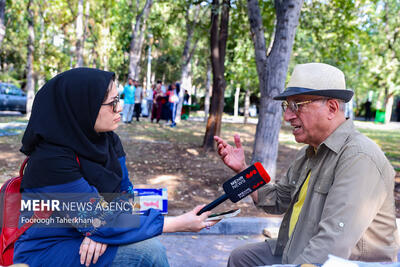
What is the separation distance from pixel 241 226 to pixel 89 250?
10.9 feet

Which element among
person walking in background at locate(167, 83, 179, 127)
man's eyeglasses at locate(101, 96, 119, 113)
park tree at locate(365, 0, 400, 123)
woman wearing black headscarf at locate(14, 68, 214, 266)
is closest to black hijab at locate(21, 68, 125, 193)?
woman wearing black headscarf at locate(14, 68, 214, 266)

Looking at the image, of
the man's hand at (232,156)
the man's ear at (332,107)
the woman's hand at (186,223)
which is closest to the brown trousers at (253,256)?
the man's hand at (232,156)

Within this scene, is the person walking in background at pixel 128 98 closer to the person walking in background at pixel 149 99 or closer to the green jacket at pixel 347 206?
the person walking in background at pixel 149 99

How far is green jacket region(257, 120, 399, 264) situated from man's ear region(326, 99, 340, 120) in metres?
0.09

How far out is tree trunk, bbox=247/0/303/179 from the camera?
5.61m

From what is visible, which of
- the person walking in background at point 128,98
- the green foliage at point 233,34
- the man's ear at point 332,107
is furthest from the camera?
the person walking in background at point 128,98

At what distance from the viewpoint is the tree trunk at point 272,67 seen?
5613mm

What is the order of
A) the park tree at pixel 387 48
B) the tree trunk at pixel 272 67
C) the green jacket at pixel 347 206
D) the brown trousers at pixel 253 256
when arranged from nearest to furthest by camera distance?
the green jacket at pixel 347 206 → the brown trousers at pixel 253 256 → the tree trunk at pixel 272 67 → the park tree at pixel 387 48

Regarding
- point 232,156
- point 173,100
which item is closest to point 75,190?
point 232,156

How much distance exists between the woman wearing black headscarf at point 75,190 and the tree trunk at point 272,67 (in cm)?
388

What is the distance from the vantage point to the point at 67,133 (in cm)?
208

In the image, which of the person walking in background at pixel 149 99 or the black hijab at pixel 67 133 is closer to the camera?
the black hijab at pixel 67 133

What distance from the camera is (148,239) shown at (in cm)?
218

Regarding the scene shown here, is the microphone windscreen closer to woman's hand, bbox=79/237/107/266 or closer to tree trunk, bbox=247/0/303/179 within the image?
woman's hand, bbox=79/237/107/266
